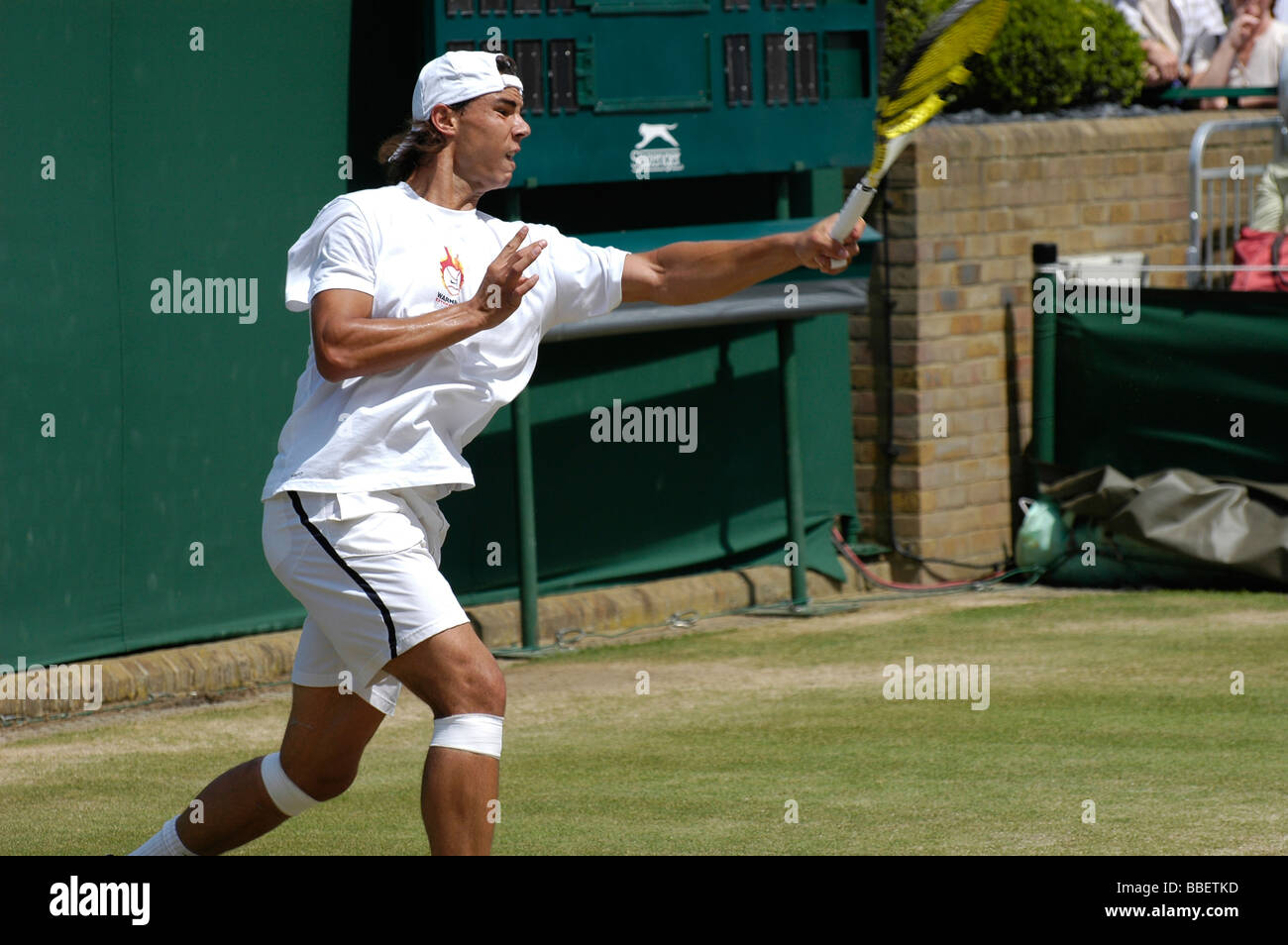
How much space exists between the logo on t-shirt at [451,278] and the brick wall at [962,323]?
628 centimetres

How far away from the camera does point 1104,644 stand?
30.2 ft

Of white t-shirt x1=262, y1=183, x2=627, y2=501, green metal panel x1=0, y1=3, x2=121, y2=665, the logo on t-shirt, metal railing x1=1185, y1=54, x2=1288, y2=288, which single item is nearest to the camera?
white t-shirt x1=262, y1=183, x2=627, y2=501

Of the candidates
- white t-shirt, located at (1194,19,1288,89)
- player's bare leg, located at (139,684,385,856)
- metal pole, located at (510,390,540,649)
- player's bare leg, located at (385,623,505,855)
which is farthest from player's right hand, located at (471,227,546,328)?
white t-shirt, located at (1194,19,1288,89)

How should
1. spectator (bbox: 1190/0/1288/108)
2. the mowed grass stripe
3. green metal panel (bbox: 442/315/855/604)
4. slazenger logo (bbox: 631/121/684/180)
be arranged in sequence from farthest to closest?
spectator (bbox: 1190/0/1288/108)
green metal panel (bbox: 442/315/855/604)
slazenger logo (bbox: 631/121/684/180)
the mowed grass stripe

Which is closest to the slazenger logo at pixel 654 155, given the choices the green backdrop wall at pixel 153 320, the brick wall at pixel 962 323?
the green backdrop wall at pixel 153 320

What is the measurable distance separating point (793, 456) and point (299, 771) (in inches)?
218

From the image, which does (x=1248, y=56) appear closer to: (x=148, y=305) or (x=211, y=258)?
(x=211, y=258)

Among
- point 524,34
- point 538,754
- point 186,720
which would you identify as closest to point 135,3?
point 524,34

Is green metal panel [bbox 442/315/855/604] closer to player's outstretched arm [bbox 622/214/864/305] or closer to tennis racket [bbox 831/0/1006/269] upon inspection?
player's outstretched arm [bbox 622/214/864/305]

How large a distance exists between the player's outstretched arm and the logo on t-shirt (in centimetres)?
60

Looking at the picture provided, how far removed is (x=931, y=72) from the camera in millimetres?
5367

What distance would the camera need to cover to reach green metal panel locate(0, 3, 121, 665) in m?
8.34
